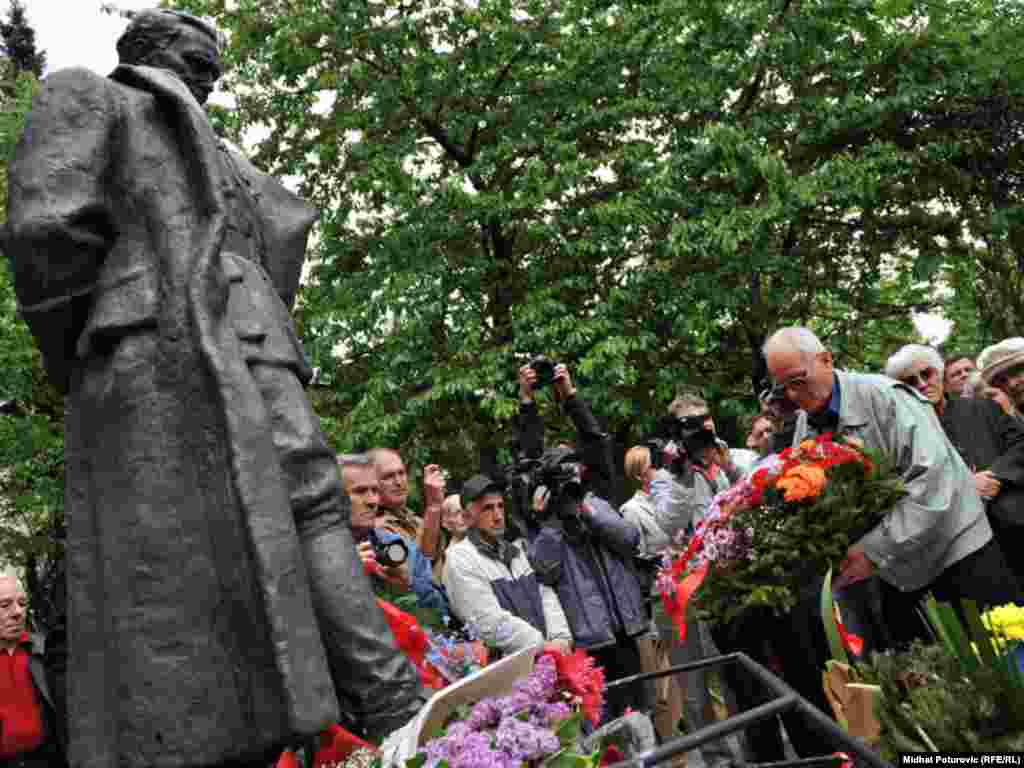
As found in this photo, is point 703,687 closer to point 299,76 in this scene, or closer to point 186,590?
point 186,590

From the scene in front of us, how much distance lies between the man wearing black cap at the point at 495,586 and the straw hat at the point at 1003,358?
2375mm

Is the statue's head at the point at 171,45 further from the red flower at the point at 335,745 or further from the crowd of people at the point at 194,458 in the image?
the red flower at the point at 335,745

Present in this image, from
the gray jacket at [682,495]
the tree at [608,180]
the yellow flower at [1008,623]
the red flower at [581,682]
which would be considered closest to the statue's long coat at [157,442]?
the red flower at [581,682]

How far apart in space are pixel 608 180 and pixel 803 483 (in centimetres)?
1438

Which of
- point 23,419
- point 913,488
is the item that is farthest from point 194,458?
point 23,419

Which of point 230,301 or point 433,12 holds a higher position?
point 433,12

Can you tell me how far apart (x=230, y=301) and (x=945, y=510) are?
2492 millimetres

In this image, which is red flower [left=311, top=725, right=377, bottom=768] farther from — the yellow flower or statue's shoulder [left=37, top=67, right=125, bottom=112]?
statue's shoulder [left=37, top=67, right=125, bottom=112]

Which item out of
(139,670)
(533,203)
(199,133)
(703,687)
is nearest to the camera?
(139,670)

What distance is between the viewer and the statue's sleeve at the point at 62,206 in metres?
2.90

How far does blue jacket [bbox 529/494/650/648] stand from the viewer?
606 centimetres

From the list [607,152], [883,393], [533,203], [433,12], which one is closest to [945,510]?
[883,393]

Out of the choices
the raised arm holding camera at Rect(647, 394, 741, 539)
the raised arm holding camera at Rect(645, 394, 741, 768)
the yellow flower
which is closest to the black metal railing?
the yellow flower

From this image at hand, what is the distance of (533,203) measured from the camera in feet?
53.0
